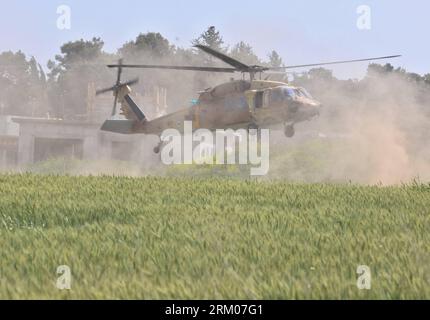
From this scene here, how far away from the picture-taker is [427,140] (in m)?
45.6

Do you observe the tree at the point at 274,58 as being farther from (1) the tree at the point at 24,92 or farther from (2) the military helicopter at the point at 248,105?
(2) the military helicopter at the point at 248,105

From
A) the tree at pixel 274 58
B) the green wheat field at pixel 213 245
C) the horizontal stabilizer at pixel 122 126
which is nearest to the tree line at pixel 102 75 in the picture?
the tree at pixel 274 58

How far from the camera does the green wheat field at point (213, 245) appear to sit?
6.19 metres

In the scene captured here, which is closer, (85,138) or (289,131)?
(289,131)

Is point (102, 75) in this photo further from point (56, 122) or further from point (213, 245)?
point (213, 245)

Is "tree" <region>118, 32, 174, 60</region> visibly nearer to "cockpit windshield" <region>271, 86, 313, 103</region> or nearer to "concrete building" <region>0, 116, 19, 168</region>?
"concrete building" <region>0, 116, 19, 168</region>

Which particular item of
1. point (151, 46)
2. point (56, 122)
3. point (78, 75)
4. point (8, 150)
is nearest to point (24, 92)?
point (78, 75)

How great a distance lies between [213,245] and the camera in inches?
330

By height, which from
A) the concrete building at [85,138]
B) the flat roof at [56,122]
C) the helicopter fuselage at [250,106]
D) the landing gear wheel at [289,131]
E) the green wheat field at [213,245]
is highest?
the flat roof at [56,122]

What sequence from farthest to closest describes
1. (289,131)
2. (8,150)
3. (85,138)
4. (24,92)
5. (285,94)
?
(24,92) → (8,150) → (85,138) → (285,94) → (289,131)

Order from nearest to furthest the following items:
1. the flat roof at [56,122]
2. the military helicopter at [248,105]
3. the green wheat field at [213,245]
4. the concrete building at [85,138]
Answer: the green wheat field at [213,245], the military helicopter at [248,105], the concrete building at [85,138], the flat roof at [56,122]

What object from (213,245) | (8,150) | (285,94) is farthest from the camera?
(8,150)

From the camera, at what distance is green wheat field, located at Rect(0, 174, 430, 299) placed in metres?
6.19
